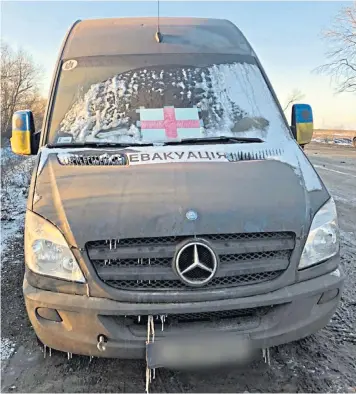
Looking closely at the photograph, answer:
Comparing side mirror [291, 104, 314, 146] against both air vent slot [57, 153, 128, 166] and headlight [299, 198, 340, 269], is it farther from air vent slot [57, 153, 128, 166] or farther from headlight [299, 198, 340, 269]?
air vent slot [57, 153, 128, 166]

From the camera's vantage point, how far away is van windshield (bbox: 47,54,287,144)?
139 inches

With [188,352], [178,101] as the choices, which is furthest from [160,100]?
[188,352]

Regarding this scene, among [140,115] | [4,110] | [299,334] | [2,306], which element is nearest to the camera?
[299,334]

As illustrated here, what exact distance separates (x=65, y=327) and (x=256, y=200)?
130 cm

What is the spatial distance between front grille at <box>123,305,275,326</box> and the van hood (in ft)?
1.43

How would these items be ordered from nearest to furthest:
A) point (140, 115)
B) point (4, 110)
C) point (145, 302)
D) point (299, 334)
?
point (145, 302), point (299, 334), point (140, 115), point (4, 110)

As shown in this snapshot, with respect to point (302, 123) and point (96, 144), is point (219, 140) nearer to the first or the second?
point (96, 144)

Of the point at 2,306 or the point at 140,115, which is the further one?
the point at 2,306

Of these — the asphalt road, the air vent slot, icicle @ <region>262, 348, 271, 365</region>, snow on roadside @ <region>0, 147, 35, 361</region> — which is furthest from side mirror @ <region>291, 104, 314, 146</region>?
snow on roadside @ <region>0, 147, 35, 361</region>

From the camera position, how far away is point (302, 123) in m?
4.25

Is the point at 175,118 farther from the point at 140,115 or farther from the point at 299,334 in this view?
the point at 299,334

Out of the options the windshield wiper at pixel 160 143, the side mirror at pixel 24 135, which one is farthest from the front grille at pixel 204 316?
the side mirror at pixel 24 135

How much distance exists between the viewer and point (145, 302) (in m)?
2.40

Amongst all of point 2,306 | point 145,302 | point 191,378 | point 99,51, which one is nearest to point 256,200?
point 145,302
